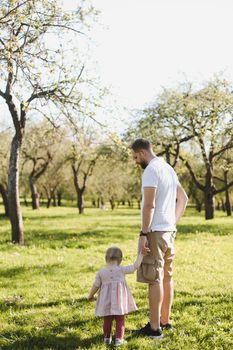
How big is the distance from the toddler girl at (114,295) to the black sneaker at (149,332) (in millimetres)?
482

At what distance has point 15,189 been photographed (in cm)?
1703

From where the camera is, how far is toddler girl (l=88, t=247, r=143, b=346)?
666 centimetres

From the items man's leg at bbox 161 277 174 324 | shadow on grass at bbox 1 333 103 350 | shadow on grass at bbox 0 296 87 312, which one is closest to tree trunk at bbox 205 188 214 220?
shadow on grass at bbox 0 296 87 312

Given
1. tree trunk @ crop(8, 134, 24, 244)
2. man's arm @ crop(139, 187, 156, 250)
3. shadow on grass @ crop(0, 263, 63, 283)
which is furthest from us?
tree trunk @ crop(8, 134, 24, 244)

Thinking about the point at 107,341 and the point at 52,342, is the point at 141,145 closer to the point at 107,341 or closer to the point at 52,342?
the point at 107,341

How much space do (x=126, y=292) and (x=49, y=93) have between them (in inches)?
412

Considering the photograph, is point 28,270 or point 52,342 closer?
point 52,342

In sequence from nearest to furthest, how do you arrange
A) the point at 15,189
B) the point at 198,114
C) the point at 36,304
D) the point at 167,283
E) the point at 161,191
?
the point at 161,191 → the point at 167,283 → the point at 36,304 → the point at 15,189 → the point at 198,114

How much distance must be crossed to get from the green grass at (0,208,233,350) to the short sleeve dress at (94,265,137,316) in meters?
0.54

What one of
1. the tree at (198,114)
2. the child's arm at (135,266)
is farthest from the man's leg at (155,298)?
the tree at (198,114)

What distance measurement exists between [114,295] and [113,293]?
34 mm

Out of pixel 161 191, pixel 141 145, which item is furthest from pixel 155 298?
pixel 141 145

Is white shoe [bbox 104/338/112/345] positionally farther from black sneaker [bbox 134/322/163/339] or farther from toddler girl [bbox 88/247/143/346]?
black sneaker [bbox 134/322/163/339]

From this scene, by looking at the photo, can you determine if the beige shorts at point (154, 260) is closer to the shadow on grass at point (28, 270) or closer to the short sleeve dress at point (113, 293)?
the short sleeve dress at point (113, 293)
